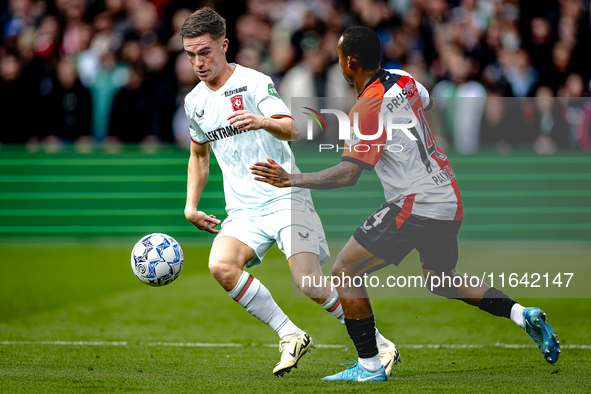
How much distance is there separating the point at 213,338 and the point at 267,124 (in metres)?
2.72

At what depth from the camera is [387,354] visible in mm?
5922

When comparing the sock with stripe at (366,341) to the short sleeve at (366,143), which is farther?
the sock with stripe at (366,341)

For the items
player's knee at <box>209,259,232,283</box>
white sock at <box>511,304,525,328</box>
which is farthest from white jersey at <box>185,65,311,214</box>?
white sock at <box>511,304,525,328</box>

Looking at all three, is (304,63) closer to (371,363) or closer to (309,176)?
(309,176)

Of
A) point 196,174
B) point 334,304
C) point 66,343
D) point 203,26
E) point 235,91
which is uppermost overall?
point 203,26

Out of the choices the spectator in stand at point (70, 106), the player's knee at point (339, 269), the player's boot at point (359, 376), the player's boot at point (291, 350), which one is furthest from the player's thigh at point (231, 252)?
the spectator in stand at point (70, 106)

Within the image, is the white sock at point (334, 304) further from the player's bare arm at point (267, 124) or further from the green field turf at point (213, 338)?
the player's bare arm at point (267, 124)

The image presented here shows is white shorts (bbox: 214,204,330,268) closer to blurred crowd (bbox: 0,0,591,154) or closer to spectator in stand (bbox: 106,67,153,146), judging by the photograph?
blurred crowd (bbox: 0,0,591,154)

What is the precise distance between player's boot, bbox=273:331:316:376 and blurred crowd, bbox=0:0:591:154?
22.1 ft

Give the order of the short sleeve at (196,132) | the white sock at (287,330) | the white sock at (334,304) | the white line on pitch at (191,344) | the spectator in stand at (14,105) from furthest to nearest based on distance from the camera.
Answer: the spectator in stand at (14,105) → the white line on pitch at (191,344) → the short sleeve at (196,132) → the white sock at (334,304) → the white sock at (287,330)

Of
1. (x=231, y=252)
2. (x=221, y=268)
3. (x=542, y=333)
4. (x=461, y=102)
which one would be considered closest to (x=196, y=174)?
(x=231, y=252)

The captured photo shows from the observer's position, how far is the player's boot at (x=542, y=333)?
537cm

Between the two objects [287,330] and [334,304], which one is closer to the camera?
[287,330]

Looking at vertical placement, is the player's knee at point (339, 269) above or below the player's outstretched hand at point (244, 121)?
below
